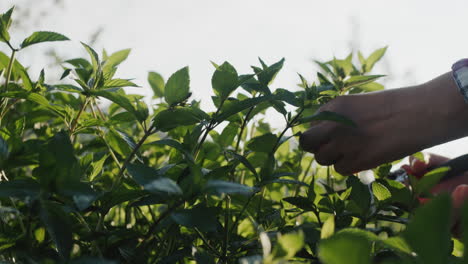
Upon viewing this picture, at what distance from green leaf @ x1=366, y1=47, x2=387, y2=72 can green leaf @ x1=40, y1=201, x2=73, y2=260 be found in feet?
2.90

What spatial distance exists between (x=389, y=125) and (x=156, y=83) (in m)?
0.63

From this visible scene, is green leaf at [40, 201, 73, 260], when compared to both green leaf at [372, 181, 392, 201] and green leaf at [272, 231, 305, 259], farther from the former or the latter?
green leaf at [372, 181, 392, 201]

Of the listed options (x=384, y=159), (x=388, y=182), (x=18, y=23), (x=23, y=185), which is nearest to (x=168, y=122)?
(x=23, y=185)

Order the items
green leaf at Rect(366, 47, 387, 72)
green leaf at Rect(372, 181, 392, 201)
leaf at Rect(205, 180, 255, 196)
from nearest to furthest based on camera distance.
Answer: leaf at Rect(205, 180, 255, 196) → green leaf at Rect(372, 181, 392, 201) → green leaf at Rect(366, 47, 387, 72)

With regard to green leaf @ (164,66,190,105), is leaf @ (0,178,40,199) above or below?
below

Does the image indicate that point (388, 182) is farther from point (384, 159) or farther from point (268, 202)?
point (268, 202)

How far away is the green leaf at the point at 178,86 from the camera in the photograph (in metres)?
0.72

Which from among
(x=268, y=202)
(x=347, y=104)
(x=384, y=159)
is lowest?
(x=268, y=202)

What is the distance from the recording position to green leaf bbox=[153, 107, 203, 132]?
0.66 m

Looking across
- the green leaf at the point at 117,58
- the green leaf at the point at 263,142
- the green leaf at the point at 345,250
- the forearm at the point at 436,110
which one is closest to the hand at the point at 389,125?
the forearm at the point at 436,110

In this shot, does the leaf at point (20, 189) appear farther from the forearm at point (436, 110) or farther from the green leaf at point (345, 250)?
the forearm at point (436, 110)

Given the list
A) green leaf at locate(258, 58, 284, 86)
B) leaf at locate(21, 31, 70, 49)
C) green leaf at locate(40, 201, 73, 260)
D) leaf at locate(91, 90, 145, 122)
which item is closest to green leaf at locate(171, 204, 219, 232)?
green leaf at locate(40, 201, 73, 260)

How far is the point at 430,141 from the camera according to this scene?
85 cm

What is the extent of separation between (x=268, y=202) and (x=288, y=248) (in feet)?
2.22
